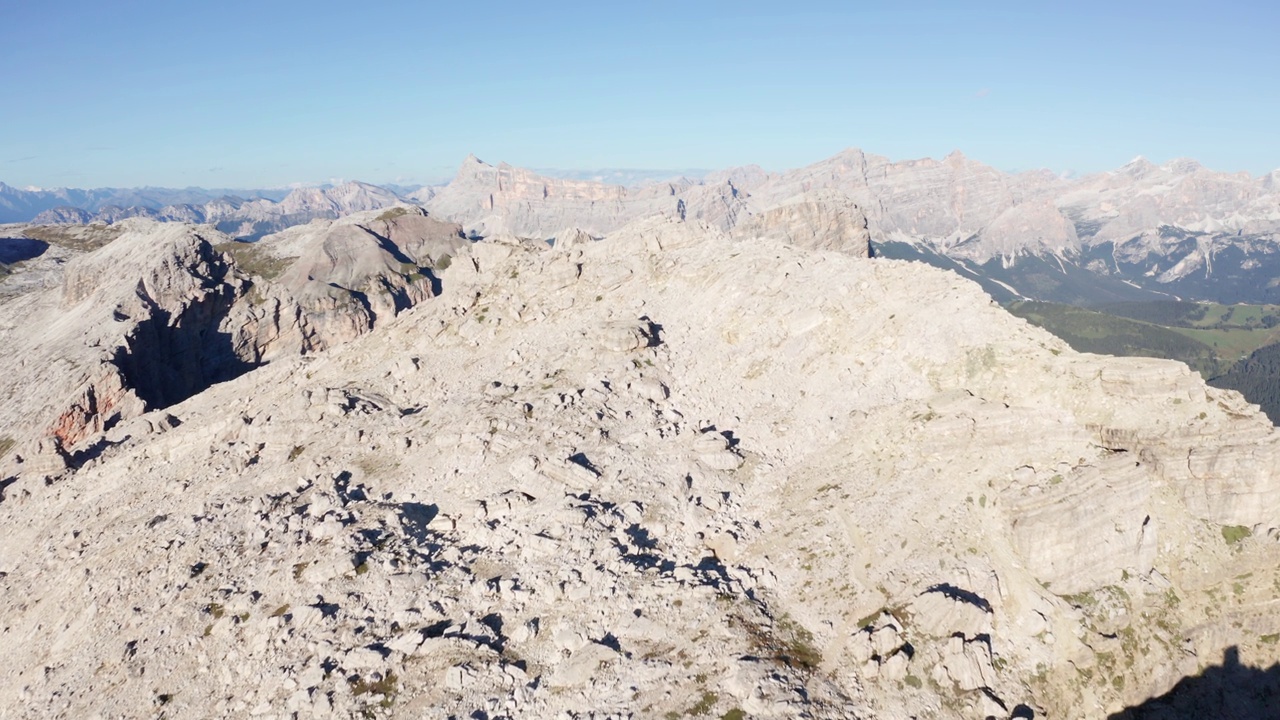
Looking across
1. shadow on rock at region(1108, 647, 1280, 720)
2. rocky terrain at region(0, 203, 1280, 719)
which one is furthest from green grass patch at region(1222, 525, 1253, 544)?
shadow on rock at region(1108, 647, 1280, 720)

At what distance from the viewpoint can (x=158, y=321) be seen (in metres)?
111

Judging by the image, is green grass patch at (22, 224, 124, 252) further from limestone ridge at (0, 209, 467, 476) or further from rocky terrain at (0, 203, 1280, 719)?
rocky terrain at (0, 203, 1280, 719)

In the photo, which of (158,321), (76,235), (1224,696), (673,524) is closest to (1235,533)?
(1224,696)

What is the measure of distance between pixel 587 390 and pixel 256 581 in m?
24.5

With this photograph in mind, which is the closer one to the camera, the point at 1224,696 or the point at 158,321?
A: the point at 1224,696

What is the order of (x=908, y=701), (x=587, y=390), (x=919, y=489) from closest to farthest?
(x=908, y=701) → (x=919, y=489) → (x=587, y=390)

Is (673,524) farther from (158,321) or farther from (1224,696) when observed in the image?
(158,321)

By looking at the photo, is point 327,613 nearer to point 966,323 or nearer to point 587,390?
point 587,390

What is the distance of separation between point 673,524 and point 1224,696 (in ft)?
94.4

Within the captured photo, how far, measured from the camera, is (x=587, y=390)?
48500 millimetres

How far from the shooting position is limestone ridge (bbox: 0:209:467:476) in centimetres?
8125

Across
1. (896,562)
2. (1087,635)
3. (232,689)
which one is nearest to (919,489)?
(896,562)

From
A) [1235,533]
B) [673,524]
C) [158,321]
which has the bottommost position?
[673,524]

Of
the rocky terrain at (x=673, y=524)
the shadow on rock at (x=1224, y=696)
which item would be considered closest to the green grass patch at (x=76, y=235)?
the rocky terrain at (x=673, y=524)
